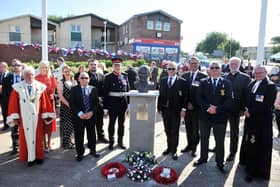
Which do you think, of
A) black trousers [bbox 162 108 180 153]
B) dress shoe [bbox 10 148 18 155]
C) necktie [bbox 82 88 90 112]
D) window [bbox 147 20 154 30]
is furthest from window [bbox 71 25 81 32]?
black trousers [bbox 162 108 180 153]

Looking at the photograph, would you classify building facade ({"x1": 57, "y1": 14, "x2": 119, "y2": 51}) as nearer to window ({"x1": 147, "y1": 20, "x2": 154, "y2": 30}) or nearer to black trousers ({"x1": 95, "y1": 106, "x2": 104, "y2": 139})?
window ({"x1": 147, "y1": 20, "x2": 154, "y2": 30})

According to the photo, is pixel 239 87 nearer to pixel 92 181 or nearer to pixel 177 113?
pixel 177 113

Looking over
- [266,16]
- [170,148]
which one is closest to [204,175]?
[170,148]

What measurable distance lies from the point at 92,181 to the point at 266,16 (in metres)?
5.35

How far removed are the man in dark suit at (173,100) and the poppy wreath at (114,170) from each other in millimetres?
1071

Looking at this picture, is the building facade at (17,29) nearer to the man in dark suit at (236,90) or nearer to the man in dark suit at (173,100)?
the man in dark suit at (173,100)

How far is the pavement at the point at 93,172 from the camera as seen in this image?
3.58 m

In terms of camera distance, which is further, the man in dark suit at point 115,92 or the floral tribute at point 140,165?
the man in dark suit at point 115,92

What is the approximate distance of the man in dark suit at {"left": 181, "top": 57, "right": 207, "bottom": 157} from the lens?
442 cm

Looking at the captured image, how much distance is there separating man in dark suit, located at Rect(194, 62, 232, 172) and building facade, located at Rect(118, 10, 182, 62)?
26433 mm

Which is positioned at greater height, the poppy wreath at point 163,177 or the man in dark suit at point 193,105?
the man in dark suit at point 193,105

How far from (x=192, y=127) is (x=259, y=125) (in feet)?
4.43

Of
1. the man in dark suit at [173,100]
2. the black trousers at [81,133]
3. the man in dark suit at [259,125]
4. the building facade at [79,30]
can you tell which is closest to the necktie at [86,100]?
the black trousers at [81,133]

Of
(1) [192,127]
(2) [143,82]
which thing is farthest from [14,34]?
(1) [192,127]
